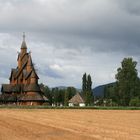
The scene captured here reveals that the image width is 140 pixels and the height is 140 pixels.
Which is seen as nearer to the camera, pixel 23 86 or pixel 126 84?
pixel 126 84

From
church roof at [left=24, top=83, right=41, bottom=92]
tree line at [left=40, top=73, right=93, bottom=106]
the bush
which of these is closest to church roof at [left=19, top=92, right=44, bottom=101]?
church roof at [left=24, top=83, right=41, bottom=92]

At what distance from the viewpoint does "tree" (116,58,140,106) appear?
137 meters

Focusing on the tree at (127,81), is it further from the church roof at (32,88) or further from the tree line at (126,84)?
the church roof at (32,88)

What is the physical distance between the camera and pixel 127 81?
138 meters

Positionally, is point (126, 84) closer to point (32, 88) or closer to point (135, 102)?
point (135, 102)

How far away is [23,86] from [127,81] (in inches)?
1419

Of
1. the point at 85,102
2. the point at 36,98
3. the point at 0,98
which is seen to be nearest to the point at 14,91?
the point at 0,98

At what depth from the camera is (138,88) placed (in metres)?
140

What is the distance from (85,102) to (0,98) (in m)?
29.5

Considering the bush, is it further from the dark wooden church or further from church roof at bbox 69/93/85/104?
church roof at bbox 69/93/85/104

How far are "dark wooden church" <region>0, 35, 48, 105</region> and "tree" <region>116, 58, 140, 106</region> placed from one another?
80.7 ft

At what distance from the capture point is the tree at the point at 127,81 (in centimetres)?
13712

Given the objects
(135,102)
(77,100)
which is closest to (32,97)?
(77,100)

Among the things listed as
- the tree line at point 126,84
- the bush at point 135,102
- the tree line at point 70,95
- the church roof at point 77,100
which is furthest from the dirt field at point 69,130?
the church roof at point 77,100
